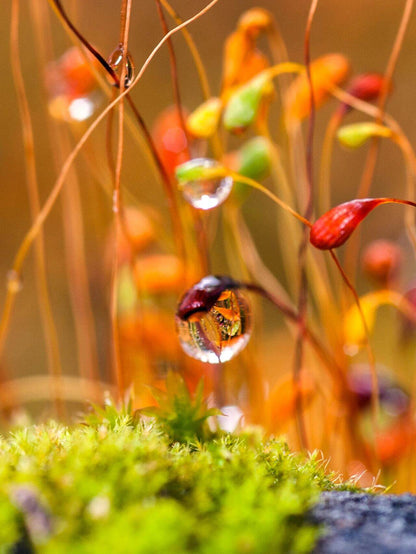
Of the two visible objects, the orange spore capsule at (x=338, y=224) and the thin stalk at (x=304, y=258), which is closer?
the orange spore capsule at (x=338, y=224)

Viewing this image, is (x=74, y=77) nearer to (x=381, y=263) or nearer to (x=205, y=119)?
(x=205, y=119)

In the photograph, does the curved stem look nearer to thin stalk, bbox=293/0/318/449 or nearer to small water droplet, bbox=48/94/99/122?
thin stalk, bbox=293/0/318/449

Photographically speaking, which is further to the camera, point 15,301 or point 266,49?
point 266,49

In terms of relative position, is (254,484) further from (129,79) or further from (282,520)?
(129,79)

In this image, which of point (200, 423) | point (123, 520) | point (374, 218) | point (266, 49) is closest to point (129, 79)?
point (200, 423)

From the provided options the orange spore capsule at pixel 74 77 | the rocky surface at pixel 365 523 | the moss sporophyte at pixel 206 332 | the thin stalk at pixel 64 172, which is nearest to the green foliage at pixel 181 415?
the moss sporophyte at pixel 206 332

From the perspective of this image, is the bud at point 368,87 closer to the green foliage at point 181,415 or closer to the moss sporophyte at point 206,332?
the moss sporophyte at point 206,332
